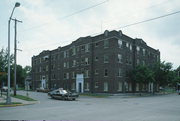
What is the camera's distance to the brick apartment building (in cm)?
3966

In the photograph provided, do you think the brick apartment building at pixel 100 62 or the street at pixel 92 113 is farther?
the brick apartment building at pixel 100 62

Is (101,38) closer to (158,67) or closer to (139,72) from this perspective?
(139,72)

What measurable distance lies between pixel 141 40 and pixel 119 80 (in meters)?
14.7

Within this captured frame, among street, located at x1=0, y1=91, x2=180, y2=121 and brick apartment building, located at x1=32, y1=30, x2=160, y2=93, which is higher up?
brick apartment building, located at x1=32, y1=30, x2=160, y2=93

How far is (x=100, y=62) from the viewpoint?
41.4m

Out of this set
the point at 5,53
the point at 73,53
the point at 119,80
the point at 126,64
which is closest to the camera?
the point at 5,53

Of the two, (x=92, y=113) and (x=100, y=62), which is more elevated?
(x=100, y=62)

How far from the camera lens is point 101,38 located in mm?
41906

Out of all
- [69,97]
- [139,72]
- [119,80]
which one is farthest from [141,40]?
[69,97]

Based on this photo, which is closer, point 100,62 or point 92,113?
point 92,113

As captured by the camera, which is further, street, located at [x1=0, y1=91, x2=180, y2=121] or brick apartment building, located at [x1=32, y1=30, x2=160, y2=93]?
brick apartment building, located at [x1=32, y1=30, x2=160, y2=93]

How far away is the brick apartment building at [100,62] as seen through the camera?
39656 millimetres

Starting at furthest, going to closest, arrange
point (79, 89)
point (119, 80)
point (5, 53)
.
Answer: point (79, 89) → point (119, 80) → point (5, 53)

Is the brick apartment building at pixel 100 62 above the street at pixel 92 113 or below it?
above
